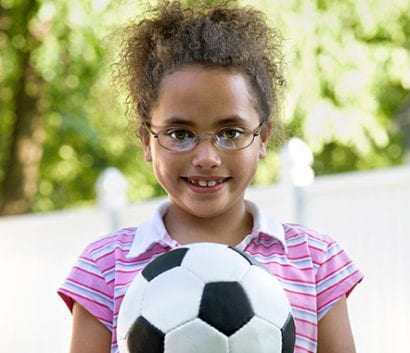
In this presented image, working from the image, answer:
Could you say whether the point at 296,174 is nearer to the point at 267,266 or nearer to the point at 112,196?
the point at 112,196

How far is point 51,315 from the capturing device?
7.29 meters

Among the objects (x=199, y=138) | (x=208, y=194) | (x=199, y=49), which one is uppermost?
(x=199, y=49)

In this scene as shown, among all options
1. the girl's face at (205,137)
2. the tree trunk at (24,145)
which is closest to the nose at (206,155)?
the girl's face at (205,137)

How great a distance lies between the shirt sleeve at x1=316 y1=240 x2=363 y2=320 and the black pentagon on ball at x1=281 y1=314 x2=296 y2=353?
0.23 m

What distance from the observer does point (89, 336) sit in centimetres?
257

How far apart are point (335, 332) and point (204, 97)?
0.63 metres

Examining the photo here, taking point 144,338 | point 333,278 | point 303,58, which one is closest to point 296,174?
point 333,278

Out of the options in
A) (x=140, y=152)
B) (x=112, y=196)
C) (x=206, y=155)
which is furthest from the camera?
(x=112, y=196)

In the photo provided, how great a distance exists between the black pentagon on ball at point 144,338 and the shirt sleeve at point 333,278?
1.61ft

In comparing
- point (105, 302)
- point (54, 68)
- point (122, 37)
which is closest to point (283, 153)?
point (122, 37)

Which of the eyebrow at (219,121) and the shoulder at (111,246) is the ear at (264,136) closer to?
the eyebrow at (219,121)

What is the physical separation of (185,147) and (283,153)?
392 cm

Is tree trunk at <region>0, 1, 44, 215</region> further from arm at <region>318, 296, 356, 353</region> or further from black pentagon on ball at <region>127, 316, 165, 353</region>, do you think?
black pentagon on ball at <region>127, 316, 165, 353</region>

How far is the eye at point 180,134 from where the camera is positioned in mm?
2506
